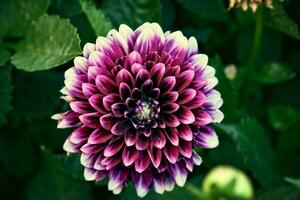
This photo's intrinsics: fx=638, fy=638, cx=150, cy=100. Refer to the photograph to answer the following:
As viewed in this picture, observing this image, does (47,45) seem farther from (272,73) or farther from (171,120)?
(272,73)

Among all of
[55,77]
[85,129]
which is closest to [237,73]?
[55,77]

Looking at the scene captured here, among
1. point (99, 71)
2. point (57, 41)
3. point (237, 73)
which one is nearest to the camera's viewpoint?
point (99, 71)

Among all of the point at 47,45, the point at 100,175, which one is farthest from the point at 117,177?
the point at 47,45

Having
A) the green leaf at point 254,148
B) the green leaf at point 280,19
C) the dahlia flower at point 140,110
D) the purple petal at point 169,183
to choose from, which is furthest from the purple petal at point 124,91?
the green leaf at point 280,19

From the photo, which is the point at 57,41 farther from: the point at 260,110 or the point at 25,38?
the point at 260,110

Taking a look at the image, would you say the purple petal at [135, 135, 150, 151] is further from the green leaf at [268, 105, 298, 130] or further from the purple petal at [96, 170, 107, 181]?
the green leaf at [268, 105, 298, 130]

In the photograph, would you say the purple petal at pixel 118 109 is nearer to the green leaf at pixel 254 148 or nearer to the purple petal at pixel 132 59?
the purple petal at pixel 132 59
